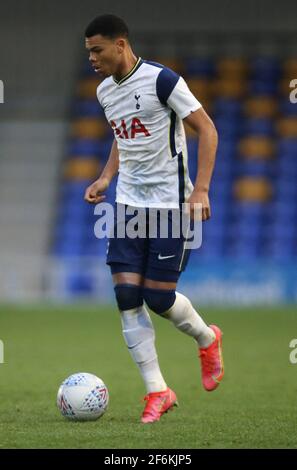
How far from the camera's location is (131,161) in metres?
6.45

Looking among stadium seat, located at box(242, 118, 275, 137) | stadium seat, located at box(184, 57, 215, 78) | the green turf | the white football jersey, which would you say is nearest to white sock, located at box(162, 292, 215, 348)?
the green turf

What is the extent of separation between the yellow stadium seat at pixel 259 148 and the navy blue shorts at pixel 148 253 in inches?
603

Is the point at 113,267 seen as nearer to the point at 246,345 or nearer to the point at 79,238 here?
the point at 246,345

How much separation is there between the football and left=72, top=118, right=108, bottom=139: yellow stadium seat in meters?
15.9

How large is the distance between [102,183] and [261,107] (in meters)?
15.5

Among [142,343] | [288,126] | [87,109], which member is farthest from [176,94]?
[87,109]

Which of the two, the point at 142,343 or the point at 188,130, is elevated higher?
the point at 188,130

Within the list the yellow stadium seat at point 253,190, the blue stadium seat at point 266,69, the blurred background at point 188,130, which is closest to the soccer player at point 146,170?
the blurred background at point 188,130

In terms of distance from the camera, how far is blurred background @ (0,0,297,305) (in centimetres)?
2062

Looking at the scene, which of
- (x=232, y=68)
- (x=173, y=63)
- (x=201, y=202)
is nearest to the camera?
(x=201, y=202)

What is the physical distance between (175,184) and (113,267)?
24.3 inches

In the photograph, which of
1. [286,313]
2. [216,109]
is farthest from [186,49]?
[286,313]

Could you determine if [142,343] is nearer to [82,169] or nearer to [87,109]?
[82,169]

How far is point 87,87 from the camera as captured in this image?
2223cm
